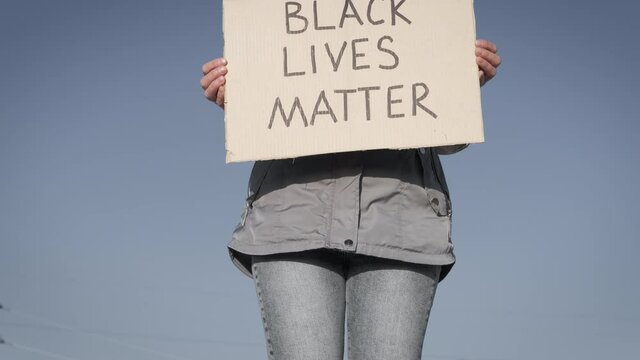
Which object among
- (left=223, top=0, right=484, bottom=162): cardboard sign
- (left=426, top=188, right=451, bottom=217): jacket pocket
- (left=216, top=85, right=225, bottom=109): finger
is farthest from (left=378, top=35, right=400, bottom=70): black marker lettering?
(left=216, top=85, right=225, bottom=109): finger

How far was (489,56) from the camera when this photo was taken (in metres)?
2.22

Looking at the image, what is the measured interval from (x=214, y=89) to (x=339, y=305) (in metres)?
0.78

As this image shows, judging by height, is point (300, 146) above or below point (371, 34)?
below

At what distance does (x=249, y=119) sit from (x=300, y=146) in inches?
7.6

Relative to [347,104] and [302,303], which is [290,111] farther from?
[302,303]

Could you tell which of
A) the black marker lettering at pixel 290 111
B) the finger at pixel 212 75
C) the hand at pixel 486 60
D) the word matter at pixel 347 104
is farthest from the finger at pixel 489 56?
the finger at pixel 212 75

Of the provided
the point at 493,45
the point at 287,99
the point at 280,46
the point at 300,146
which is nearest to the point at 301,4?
the point at 280,46

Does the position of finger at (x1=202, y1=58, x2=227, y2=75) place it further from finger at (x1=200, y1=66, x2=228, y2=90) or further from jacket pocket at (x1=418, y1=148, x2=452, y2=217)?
jacket pocket at (x1=418, y1=148, x2=452, y2=217)

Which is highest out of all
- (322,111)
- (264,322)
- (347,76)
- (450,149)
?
(347,76)

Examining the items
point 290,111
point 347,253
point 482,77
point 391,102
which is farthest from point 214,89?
point 482,77

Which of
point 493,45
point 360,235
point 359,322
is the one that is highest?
point 493,45

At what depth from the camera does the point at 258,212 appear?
2107 mm

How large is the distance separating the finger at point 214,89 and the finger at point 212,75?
0.01 meters

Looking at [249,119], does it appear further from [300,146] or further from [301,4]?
[301,4]
